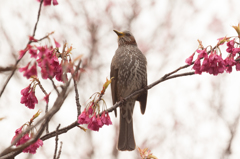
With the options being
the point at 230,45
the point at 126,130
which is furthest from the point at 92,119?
the point at 126,130

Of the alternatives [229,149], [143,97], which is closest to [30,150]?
[143,97]

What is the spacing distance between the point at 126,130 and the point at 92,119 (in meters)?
1.99

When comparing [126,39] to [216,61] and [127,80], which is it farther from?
[216,61]

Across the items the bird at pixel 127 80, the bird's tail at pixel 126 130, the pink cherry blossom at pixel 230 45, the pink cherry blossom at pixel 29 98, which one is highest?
the bird at pixel 127 80

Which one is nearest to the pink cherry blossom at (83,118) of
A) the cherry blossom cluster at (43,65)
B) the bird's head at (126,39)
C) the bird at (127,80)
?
the cherry blossom cluster at (43,65)

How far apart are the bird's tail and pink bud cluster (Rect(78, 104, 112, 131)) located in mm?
1716

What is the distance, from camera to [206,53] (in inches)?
89.0

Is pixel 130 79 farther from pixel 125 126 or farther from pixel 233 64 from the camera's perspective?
pixel 233 64

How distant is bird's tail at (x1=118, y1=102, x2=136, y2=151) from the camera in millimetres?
4043

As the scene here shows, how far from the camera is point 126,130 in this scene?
423cm

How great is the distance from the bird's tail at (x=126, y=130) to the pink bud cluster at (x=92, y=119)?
1.72 m

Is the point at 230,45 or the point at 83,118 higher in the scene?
the point at 230,45

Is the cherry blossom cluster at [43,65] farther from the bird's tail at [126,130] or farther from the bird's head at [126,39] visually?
the bird's head at [126,39]

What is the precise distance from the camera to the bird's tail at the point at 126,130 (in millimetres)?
4043
